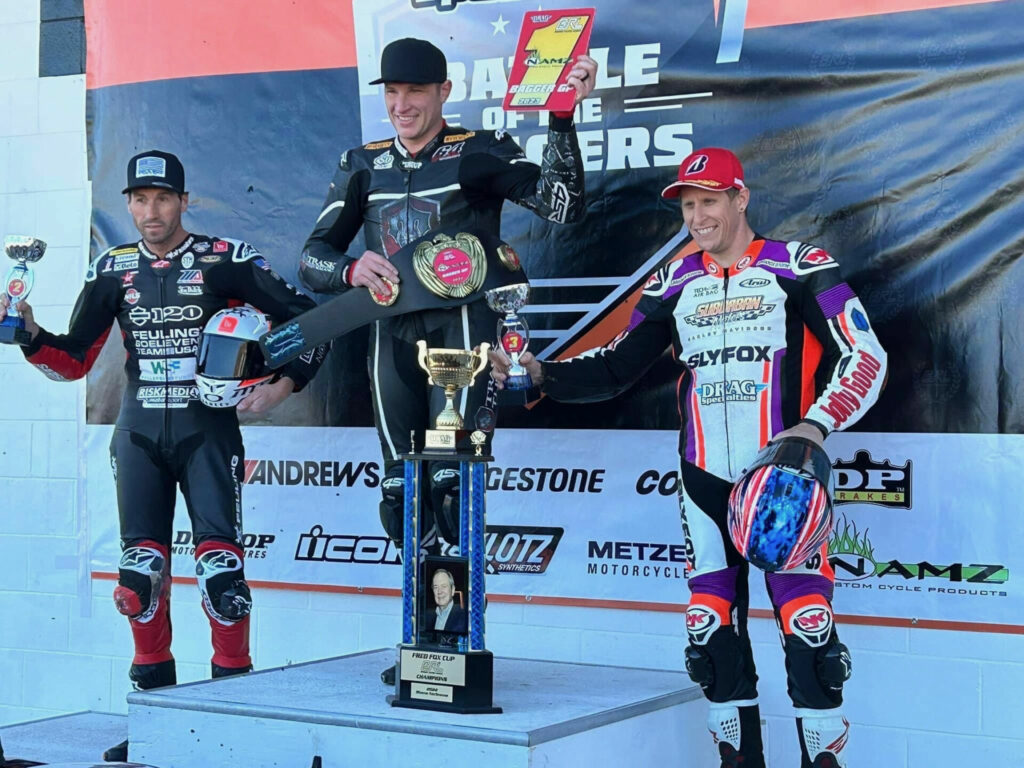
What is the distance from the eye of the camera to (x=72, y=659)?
17.3 ft

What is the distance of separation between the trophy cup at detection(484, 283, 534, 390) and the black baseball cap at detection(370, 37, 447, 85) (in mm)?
679

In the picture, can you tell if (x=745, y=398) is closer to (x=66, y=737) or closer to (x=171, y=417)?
(x=171, y=417)

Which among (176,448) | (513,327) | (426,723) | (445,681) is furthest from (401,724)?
(176,448)

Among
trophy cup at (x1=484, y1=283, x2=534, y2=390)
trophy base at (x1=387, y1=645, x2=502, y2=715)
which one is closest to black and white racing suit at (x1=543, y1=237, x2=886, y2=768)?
trophy cup at (x1=484, y1=283, x2=534, y2=390)

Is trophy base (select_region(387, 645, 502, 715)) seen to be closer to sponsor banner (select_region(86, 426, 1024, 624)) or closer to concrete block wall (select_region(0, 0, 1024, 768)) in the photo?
sponsor banner (select_region(86, 426, 1024, 624))

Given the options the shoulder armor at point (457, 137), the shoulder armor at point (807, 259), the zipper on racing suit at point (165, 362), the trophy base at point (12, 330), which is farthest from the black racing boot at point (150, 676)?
the shoulder armor at point (807, 259)

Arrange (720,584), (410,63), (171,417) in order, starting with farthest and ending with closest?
(171,417) < (410,63) < (720,584)

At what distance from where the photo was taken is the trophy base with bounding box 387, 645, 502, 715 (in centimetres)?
320

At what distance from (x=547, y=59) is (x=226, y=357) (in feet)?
3.99

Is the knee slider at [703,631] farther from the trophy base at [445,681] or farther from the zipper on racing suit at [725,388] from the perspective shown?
the trophy base at [445,681]

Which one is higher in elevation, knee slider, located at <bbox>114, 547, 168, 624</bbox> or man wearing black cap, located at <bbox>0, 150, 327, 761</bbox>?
man wearing black cap, located at <bbox>0, 150, 327, 761</bbox>

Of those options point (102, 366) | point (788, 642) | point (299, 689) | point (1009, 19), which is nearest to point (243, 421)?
point (102, 366)

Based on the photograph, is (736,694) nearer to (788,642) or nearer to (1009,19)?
(788,642)

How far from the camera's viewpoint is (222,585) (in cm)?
401
